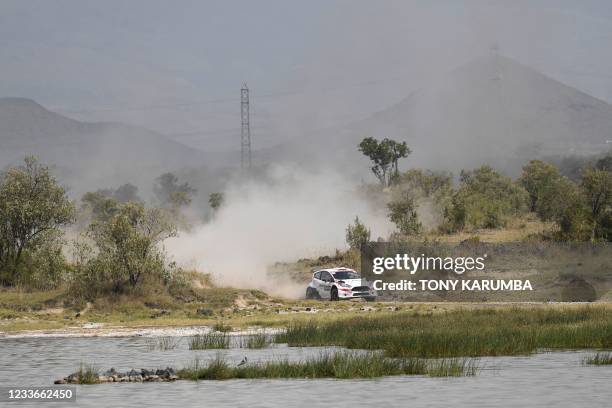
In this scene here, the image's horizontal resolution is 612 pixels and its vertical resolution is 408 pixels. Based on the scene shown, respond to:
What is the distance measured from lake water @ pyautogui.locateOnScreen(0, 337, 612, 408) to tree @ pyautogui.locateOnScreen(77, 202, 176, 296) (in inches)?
702

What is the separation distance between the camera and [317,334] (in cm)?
4203

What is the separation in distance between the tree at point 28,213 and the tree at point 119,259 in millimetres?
4334

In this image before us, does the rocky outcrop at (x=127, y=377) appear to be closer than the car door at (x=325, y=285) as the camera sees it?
Yes

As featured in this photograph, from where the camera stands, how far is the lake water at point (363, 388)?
28578mm

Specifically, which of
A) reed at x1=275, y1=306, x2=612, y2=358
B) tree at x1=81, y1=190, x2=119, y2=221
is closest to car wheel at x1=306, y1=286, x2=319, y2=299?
reed at x1=275, y1=306, x2=612, y2=358

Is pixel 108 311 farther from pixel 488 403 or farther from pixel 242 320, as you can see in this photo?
pixel 488 403

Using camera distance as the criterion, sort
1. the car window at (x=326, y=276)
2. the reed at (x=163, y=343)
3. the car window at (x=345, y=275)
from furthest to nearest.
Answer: the car window at (x=326, y=276)
the car window at (x=345, y=275)
the reed at (x=163, y=343)

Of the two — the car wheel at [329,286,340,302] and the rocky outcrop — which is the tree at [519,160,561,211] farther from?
the rocky outcrop

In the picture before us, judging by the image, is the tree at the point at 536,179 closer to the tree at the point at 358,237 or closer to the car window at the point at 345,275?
the tree at the point at 358,237

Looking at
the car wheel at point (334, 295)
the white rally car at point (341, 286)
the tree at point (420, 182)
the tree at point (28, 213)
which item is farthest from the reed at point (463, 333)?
the tree at point (420, 182)

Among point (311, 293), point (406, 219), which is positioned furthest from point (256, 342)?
point (406, 219)

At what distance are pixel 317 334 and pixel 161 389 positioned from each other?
1175 cm

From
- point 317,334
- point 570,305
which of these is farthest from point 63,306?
point 570,305

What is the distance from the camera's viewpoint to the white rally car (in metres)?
61.3
